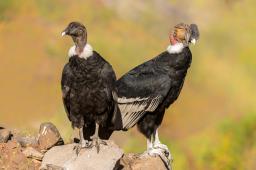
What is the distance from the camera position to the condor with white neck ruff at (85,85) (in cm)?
868

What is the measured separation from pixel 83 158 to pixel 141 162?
1184 mm

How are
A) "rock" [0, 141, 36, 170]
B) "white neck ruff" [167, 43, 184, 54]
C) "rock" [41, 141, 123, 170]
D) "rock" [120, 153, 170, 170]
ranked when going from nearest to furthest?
"rock" [41, 141, 123, 170] → "rock" [0, 141, 36, 170] → "rock" [120, 153, 170, 170] → "white neck ruff" [167, 43, 184, 54]

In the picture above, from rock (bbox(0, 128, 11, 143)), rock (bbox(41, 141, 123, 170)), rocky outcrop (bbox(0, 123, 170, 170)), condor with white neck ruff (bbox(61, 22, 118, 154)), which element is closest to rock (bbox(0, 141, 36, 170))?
rocky outcrop (bbox(0, 123, 170, 170))

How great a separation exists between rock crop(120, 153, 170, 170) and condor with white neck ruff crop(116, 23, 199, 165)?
182 millimetres

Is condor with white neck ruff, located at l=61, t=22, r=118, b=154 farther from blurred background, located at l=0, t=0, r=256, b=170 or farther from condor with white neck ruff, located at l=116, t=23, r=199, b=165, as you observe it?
blurred background, located at l=0, t=0, r=256, b=170

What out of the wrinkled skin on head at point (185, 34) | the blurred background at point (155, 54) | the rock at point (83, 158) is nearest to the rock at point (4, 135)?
the rock at point (83, 158)

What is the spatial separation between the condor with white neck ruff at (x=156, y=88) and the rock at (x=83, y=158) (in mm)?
1091

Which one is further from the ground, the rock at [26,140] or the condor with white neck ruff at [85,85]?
the condor with white neck ruff at [85,85]

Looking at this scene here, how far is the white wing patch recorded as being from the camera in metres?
10.0

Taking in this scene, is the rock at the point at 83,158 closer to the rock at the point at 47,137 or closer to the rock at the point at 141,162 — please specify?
the rock at the point at 47,137

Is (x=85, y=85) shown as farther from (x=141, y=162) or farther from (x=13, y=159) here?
(x=141, y=162)

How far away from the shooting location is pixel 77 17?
31.5 metres

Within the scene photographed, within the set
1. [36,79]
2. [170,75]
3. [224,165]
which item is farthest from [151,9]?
[170,75]

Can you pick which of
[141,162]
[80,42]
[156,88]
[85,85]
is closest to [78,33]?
[80,42]
